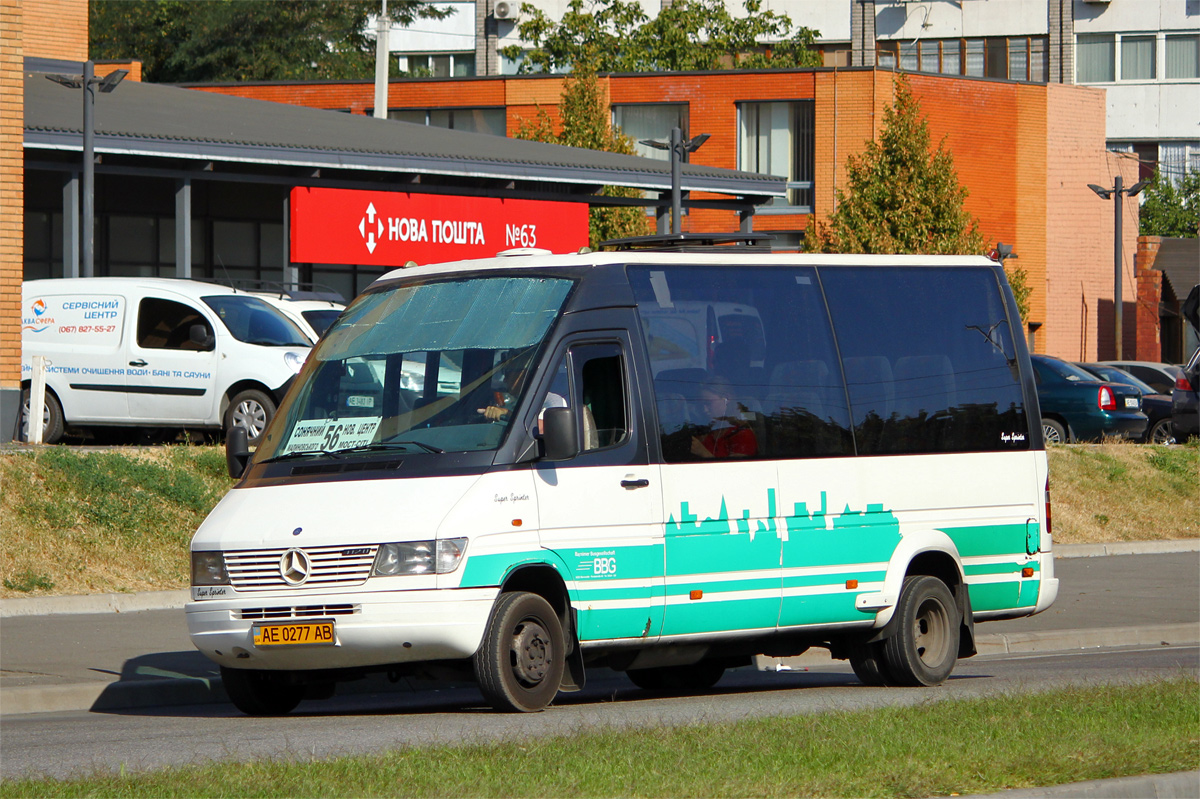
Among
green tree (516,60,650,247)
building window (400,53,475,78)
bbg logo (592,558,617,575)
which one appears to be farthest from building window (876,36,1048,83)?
bbg logo (592,558,617,575)

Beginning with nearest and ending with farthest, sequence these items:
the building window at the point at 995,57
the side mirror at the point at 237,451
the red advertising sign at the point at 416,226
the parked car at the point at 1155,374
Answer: the side mirror at the point at 237,451 < the red advertising sign at the point at 416,226 < the parked car at the point at 1155,374 < the building window at the point at 995,57

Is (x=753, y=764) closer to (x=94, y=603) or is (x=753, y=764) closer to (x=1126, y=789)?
(x=1126, y=789)

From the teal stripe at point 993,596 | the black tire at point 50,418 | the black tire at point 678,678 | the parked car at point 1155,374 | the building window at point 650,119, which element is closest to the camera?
the teal stripe at point 993,596

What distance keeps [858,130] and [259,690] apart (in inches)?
1648

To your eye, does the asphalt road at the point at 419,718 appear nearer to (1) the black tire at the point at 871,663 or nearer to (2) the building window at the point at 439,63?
→ (1) the black tire at the point at 871,663

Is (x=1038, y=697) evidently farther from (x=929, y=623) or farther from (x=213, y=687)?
(x=213, y=687)

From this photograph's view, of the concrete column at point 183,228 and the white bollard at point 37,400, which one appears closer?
the white bollard at point 37,400

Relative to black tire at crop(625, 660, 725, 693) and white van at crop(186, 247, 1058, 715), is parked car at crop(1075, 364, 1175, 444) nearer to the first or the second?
white van at crop(186, 247, 1058, 715)

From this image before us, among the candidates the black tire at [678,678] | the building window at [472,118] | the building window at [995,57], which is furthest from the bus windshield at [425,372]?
the building window at [995,57]

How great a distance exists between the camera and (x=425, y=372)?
32.4ft

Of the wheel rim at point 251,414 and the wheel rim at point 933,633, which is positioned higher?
the wheel rim at point 251,414

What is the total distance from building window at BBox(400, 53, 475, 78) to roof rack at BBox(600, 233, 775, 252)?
76553 mm

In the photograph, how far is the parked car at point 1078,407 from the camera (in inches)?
1109

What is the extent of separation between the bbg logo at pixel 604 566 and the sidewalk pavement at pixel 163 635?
9.83ft
